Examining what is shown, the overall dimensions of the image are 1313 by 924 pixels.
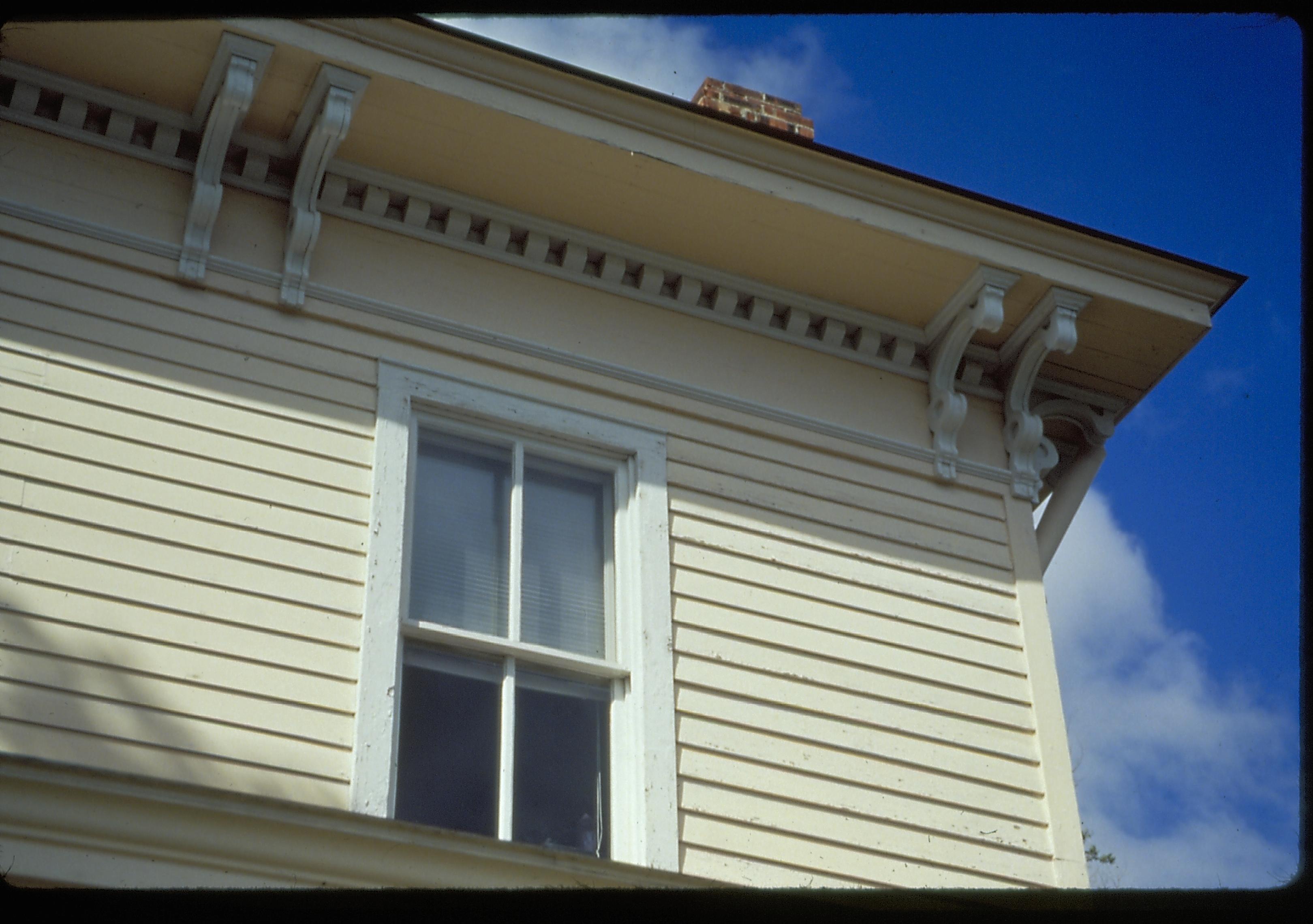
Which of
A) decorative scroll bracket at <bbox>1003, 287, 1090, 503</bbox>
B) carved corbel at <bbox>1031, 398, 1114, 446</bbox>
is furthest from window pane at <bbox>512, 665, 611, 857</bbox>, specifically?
carved corbel at <bbox>1031, 398, 1114, 446</bbox>

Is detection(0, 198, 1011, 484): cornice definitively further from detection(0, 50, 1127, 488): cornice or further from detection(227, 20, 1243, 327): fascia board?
detection(227, 20, 1243, 327): fascia board

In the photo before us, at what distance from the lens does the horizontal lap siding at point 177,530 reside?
5.19 m

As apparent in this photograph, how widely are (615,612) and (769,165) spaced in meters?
2.15

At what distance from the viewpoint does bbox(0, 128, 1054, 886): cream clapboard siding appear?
5.33 metres

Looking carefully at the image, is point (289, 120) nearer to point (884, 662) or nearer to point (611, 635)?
point (611, 635)

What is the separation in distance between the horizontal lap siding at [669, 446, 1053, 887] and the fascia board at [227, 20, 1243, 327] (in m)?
1.16

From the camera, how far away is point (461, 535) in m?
6.22

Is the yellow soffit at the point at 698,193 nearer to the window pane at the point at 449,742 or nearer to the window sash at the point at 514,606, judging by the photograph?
the window sash at the point at 514,606

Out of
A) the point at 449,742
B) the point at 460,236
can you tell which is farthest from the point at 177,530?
the point at 460,236

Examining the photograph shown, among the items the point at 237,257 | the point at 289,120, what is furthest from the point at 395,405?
the point at 289,120

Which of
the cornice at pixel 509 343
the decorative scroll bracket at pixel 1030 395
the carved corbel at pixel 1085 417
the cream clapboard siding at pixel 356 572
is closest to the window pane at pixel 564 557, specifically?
the cream clapboard siding at pixel 356 572

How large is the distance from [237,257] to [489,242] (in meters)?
1.12

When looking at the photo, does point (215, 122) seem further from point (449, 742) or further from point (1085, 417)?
point (1085, 417)

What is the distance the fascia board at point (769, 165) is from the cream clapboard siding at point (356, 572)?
2.48ft
